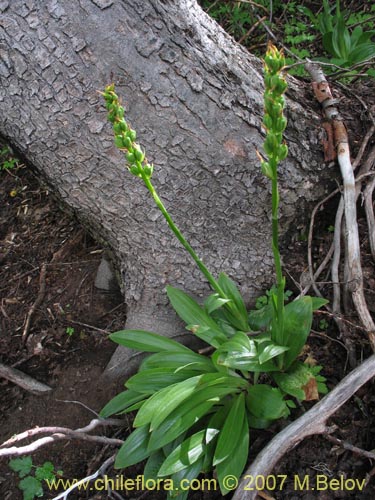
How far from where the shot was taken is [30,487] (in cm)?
216

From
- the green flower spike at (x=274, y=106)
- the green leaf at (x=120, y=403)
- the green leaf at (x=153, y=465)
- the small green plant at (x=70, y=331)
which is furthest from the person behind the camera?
the small green plant at (x=70, y=331)

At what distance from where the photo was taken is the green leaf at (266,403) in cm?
185

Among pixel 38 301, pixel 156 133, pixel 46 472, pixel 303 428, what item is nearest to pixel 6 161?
pixel 38 301

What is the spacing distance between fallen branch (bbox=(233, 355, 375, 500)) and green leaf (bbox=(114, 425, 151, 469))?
406mm

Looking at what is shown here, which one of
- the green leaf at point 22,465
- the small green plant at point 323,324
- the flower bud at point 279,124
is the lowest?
the small green plant at point 323,324

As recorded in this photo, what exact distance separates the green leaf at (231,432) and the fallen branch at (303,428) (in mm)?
101

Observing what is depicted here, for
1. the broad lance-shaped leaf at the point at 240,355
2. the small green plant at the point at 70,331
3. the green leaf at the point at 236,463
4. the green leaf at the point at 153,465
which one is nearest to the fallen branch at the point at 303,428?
the green leaf at the point at 236,463

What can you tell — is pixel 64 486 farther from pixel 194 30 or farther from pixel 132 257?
pixel 194 30

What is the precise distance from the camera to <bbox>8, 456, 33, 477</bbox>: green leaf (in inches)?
87.1

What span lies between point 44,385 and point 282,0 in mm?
3648

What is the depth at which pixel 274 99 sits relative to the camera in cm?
126

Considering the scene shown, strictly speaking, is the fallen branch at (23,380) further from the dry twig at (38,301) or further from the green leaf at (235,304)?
the green leaf at (235,304)

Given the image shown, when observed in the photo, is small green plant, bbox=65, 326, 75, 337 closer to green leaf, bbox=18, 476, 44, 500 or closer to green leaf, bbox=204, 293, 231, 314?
green leaf, bbox=18, 476, 44, 500

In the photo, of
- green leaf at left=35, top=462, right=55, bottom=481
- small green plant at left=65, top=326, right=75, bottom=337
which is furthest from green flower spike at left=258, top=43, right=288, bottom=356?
small green plant at left=65, top=326, right=75, bottom=337
